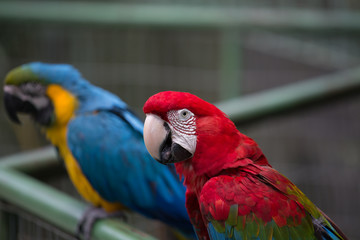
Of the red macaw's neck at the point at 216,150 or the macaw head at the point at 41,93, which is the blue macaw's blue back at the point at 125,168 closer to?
the macaw head at the point at 41,93

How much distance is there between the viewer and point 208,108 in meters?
0.58

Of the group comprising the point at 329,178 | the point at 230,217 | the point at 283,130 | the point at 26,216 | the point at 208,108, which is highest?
the point at 208,108

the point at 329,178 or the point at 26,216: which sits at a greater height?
the point at 26,216

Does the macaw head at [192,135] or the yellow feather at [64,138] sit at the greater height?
the macaw head at [192,135]

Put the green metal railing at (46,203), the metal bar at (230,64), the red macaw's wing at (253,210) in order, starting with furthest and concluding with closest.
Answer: the metal bar at (230,64) → the green metal railing at (46,203) → the red macaw's wing at (253,210)

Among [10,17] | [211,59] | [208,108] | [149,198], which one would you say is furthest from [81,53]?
[208,108]

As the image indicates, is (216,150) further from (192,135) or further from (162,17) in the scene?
(162,17)

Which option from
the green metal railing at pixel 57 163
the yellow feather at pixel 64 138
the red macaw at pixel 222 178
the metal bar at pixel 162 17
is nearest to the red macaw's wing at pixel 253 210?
the red macaw at pixel 222 178

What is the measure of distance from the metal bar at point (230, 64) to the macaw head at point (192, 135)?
1.00 m

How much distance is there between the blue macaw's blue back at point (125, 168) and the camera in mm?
817

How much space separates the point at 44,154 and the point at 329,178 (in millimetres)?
1204

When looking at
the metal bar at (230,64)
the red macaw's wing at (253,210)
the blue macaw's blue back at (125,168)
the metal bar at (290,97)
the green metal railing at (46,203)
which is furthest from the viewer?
the metal bar at (230,64)

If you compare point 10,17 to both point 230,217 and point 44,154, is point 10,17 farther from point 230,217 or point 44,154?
point 230,217

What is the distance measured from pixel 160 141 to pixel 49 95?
45cm
